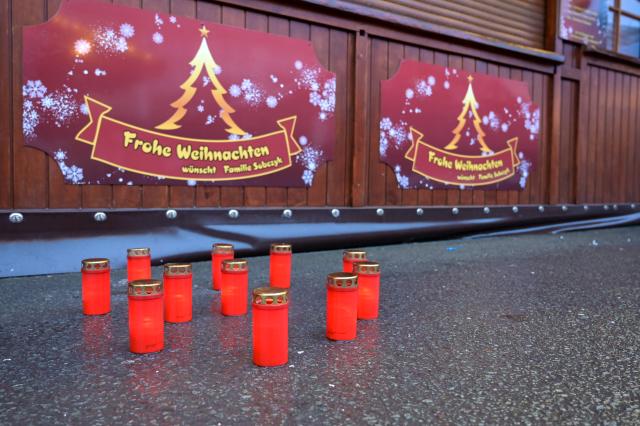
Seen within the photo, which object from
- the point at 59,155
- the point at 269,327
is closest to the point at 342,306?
the point at 269,327

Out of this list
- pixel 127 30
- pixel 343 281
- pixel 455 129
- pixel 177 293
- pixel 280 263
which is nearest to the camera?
pixel 343 281

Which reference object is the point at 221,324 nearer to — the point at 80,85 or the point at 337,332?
the point at 337,332

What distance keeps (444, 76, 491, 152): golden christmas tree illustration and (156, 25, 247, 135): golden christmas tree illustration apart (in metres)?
2.30

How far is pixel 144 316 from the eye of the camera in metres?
1.67

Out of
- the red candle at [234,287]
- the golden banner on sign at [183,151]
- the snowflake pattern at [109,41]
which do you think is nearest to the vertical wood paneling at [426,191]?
the golden banner on sign at [183,151]

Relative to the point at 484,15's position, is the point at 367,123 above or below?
below

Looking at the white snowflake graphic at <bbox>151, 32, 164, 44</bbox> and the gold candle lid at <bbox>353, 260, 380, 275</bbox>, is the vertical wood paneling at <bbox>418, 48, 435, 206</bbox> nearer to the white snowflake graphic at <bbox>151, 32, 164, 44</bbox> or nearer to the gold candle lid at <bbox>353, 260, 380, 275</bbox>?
the white snowflake graphic at <bbox>151, 32, 164, 44</bbox>

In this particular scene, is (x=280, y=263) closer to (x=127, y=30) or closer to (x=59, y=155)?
(x=59, y=155)

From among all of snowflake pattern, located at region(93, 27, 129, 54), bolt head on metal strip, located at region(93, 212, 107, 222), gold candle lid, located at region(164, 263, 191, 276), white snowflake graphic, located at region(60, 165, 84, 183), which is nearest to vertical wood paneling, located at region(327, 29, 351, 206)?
snowflake pattern, located at region(93, 27, 129, 54)

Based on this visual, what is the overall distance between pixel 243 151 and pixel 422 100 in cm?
193

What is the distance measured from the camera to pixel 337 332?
6.07 feet

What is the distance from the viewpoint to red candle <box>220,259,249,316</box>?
2.11 m

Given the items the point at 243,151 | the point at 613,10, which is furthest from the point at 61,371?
the point at 613,10

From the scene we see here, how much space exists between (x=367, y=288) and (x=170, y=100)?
221 cm
